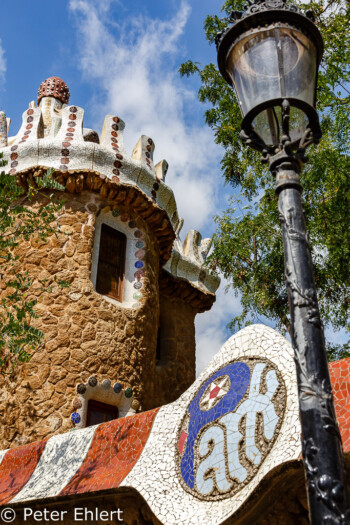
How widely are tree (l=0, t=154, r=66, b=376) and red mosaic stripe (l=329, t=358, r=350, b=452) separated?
10.1 feet

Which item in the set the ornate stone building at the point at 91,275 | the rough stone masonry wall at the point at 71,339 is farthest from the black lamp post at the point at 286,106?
the rough stone masonry wall at the point at 71,339

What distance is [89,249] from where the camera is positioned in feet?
24.7

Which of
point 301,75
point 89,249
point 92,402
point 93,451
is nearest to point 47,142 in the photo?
point 89,249

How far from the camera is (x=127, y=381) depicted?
715 cm

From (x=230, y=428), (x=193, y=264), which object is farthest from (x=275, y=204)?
(x=230, y=428)

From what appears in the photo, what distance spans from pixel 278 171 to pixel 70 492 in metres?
3.19

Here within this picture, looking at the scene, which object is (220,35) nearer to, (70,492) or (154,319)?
(70,492)

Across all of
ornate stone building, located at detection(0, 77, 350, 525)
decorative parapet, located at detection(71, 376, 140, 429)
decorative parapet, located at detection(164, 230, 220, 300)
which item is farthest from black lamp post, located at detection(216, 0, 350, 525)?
decorative parapet, located at detection(164, 230, 220, 300)

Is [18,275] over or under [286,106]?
over

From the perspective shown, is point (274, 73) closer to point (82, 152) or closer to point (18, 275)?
point (18, 275)

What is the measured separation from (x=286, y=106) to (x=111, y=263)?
5.72 meters

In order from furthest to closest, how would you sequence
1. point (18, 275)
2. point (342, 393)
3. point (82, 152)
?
point (82, 152)
point (18, 275)
point (342, 393)

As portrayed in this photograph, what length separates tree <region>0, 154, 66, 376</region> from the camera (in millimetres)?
5477

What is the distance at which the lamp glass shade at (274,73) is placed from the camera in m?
2.54
